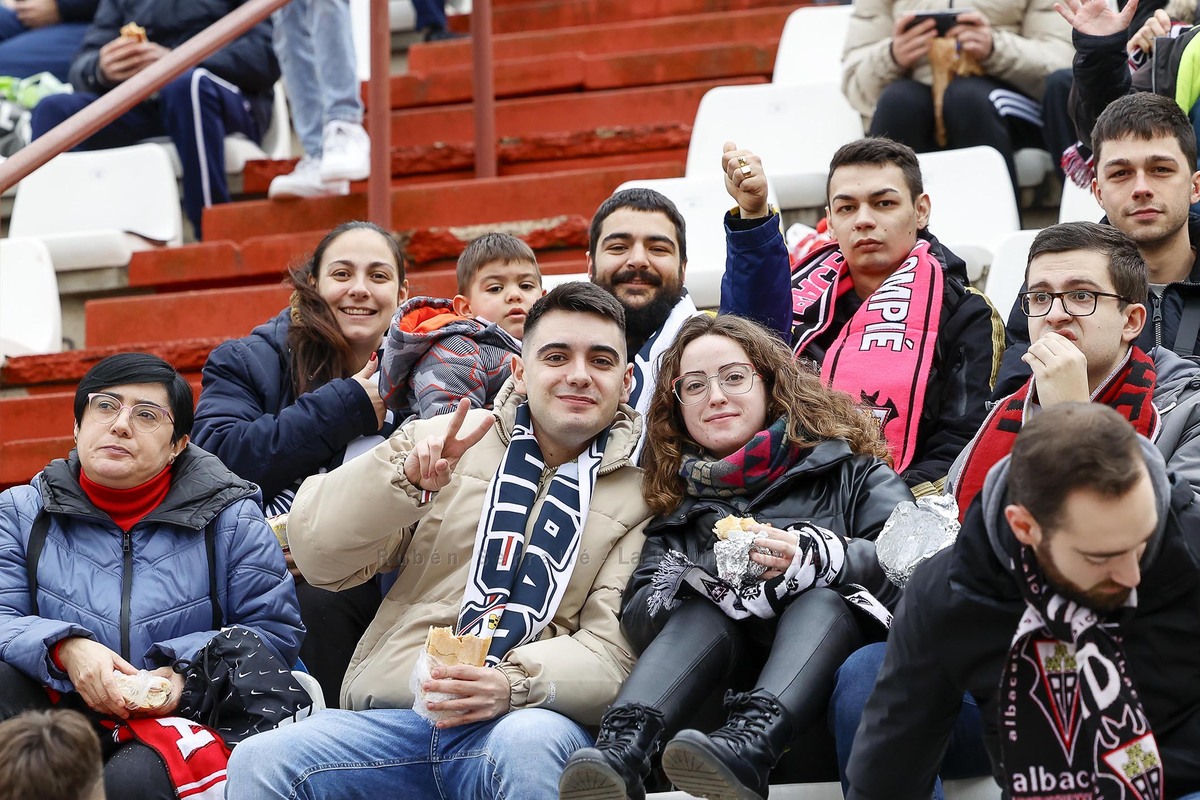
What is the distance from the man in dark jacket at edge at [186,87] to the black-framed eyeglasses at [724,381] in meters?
2.92

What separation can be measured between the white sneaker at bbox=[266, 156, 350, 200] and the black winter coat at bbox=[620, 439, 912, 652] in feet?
8.40

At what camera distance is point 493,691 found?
262cm

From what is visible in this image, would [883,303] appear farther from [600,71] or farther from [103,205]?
[103,205]

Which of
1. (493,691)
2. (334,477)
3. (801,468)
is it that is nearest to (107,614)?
(334,477)

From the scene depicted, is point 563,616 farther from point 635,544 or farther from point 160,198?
point 160,198

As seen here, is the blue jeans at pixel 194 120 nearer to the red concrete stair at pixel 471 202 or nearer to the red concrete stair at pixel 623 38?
the red concrete stair at pixel 471 202

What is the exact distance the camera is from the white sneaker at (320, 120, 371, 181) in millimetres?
4910

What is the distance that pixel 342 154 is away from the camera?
4.92 metres

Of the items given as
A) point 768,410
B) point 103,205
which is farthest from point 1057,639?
point 103,205

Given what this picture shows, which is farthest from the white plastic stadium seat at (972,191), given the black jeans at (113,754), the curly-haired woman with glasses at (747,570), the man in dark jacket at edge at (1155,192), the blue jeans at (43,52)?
the blue jeans at (43,52)

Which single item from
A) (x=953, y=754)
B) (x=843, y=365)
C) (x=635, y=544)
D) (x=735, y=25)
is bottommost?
(x=953, y=754)

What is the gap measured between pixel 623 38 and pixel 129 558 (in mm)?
3933

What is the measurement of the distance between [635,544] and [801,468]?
351 millimetres

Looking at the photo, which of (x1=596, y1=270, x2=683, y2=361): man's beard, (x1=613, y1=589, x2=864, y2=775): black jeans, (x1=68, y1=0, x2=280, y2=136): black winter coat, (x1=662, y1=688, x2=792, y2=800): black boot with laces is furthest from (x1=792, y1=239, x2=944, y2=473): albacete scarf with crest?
(x1=68, y1=0, x2=280, y2=136): black winter coat
